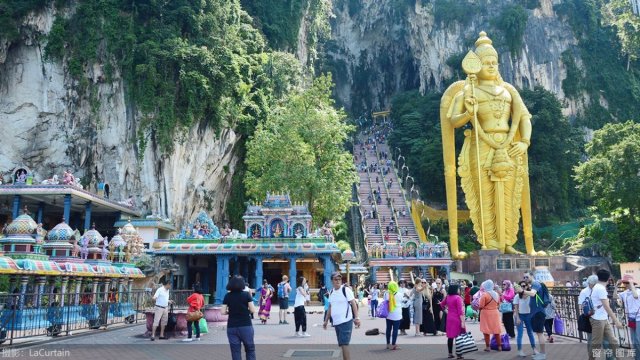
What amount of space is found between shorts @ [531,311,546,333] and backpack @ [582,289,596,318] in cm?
127

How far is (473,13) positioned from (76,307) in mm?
45178

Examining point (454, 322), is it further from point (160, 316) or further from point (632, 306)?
point (160, 316)

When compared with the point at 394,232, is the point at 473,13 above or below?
above

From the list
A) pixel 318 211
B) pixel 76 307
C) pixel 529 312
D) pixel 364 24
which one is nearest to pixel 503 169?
pixel 318 211

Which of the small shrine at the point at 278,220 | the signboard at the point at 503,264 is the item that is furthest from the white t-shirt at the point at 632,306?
the small shrine at the point at 278,220

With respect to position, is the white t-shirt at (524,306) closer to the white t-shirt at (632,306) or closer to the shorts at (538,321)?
the shorts at (538,321)

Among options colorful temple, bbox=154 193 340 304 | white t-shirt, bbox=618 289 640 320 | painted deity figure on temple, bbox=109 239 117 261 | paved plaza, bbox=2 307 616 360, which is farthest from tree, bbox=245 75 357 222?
white t-shirt, bbox=618 289 640 320

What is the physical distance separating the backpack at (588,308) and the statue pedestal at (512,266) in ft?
50.9

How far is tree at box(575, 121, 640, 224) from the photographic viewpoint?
26.2 m

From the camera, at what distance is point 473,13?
163ft

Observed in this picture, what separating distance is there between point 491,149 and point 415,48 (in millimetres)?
31626

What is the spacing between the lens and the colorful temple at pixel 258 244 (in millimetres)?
23109

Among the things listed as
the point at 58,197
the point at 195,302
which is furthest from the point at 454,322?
the point at 58,197

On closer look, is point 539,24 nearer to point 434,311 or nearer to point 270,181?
point 270,181
